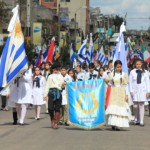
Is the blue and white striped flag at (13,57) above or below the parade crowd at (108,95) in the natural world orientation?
above

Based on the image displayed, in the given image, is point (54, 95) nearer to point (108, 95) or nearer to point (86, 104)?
point (86, 104)

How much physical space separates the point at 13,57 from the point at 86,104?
2.48 meters

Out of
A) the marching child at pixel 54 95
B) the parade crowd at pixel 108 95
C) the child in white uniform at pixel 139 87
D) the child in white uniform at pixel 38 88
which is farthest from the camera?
the child in white uniform at pixel 38 88

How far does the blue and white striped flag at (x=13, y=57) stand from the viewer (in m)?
15.3

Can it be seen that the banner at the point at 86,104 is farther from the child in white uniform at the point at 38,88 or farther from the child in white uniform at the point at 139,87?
the child in white uniform at the point at 38,88

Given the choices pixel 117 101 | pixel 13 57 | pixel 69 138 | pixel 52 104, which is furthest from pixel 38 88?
pixel 69 138

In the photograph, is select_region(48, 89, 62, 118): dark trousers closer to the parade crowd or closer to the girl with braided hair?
the parade crowd

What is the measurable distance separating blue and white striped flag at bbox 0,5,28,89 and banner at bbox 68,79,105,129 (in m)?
1.61

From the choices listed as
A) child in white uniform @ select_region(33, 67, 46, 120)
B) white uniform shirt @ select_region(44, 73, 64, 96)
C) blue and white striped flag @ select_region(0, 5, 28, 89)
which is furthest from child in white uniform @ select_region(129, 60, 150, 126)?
child in white uniform @ select_region(33, 67, 46, 120)

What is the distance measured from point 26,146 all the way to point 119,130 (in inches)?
146

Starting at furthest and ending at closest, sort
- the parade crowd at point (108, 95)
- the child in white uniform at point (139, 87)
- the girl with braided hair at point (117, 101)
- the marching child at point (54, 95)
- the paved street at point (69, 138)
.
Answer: the child in white uniform at point (139, 87) → the marching child at point (54, 95) → the parade crowd at point (108, 95) → the girl with braided hair at point (117, 101) → the paved street at point (69, 138)

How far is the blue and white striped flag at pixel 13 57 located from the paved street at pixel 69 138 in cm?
136

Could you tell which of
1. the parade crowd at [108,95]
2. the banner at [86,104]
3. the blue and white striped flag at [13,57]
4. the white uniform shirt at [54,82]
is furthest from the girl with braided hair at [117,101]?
the blue and white striped flag at [13,57]

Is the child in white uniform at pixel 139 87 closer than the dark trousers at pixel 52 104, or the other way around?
the dark trousers at pixel 52 104
